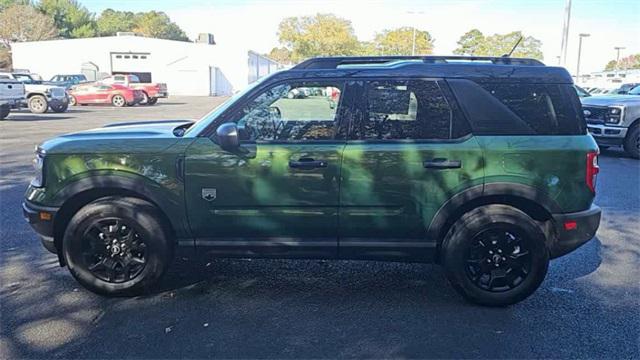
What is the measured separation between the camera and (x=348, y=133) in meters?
3.91

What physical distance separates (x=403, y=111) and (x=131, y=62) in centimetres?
5155

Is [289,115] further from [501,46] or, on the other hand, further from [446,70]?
[501,46]

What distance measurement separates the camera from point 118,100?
29281 millimetres

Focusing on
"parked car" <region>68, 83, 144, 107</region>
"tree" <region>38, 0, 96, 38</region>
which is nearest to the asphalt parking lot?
"parked car" <region>68, 83, 144, 107</region>

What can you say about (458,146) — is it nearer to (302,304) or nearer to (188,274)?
(302,304)

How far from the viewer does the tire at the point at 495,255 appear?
3863 mm

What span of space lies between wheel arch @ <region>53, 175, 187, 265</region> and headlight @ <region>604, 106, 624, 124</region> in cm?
1082

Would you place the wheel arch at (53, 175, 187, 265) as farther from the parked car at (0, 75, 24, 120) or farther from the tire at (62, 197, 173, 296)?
the parked car at (0, 75, 24, 120)

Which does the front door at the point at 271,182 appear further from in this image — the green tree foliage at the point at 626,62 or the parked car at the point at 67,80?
the green tree foliage at the point at 626,62

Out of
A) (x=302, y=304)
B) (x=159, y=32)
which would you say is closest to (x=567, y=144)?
(x=302, y=304)

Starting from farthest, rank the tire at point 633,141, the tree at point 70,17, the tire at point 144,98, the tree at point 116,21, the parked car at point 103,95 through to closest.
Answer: the tree at point 116,21 < the tree at point 70,17 < the tire at point 144,98 < the parked car at point 103,95 < the tire at point 633,141

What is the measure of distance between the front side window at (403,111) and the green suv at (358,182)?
1cm

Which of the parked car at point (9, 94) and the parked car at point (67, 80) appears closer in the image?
the parked car at point (9, 94)

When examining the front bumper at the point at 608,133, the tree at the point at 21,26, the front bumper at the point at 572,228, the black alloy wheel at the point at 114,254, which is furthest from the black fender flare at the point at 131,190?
the tree at the point at 21,26
